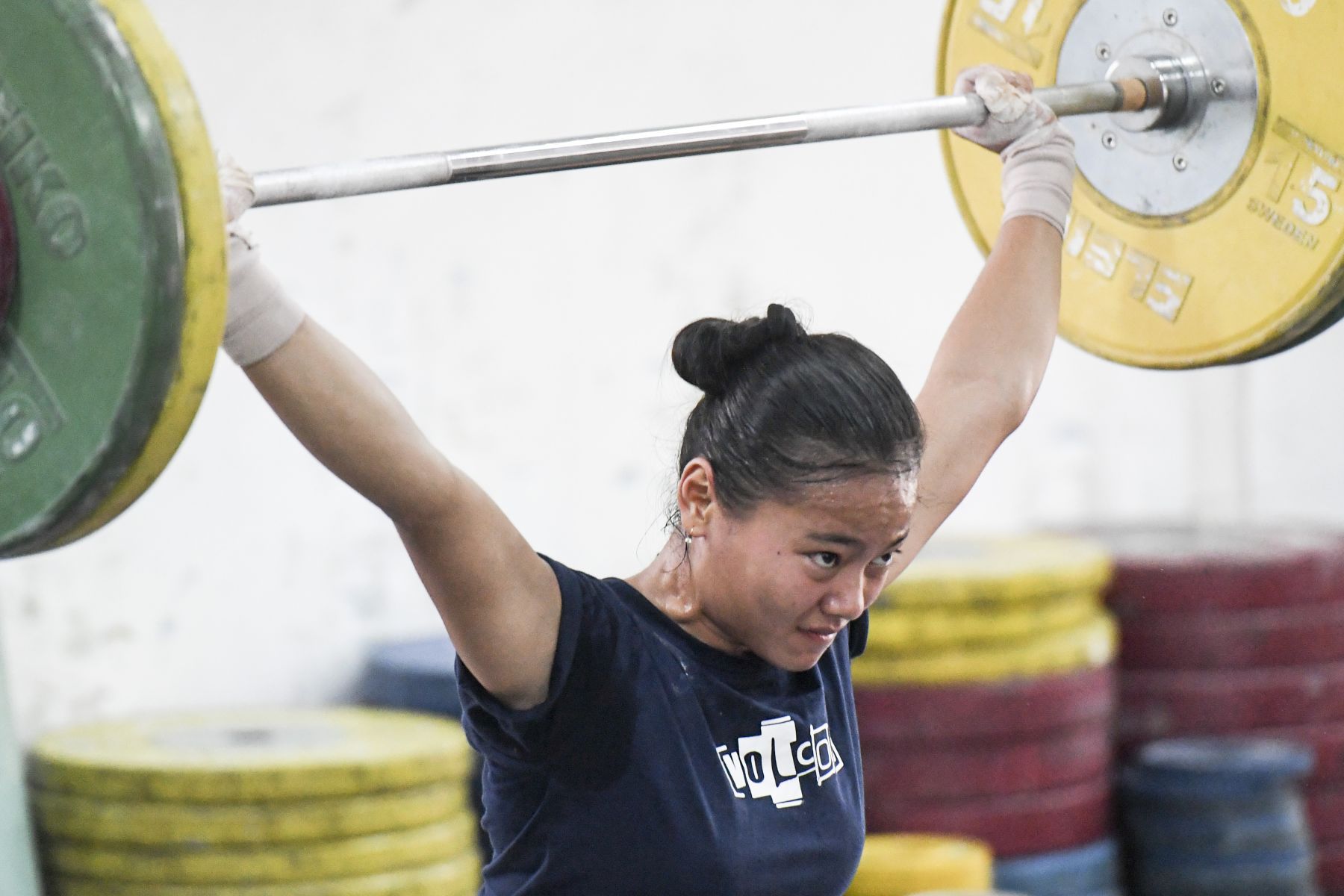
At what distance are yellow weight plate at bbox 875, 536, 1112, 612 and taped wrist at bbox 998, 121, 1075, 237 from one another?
2.05 meters

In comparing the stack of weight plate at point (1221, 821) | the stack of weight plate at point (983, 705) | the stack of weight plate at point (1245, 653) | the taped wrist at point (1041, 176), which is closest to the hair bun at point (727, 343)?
the taped wrist at point (1041, 176)

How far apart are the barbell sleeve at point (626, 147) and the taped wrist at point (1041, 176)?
5 centimetres

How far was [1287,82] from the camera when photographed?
6.57 feet

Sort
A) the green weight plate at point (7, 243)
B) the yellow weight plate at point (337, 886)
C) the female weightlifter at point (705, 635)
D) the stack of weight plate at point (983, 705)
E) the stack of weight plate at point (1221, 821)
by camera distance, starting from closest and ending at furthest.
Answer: the green weight plate at point (7, 243), the female weightlifter at point (705, 635), the yellow weight plate at point (337, 886), the stack of weight plate at point (983, 705), the stack of weight plate at point (1221, 821)

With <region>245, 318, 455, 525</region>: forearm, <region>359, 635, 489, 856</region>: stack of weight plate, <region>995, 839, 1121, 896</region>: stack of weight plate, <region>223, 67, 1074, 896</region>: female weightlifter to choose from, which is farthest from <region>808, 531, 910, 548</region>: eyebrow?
<region>995, 839, 1121, 896</region>: stack of weight plate

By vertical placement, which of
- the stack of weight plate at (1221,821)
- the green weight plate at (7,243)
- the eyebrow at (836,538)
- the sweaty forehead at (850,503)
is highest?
the green weight plate at (7,243)

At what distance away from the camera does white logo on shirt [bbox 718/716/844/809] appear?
1.59 meters

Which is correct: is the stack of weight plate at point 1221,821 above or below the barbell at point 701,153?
below

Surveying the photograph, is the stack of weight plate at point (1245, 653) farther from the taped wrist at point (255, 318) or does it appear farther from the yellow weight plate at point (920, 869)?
the taped wrist at point (255, 318)

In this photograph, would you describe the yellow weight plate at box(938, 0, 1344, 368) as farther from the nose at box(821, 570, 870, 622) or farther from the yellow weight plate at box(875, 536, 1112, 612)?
the yellow weight plate at box(875, 536, 1112, 612)

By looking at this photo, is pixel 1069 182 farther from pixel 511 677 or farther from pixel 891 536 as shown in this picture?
pixel 511 677

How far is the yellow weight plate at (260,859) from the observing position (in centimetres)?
329

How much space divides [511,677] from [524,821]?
168 mm

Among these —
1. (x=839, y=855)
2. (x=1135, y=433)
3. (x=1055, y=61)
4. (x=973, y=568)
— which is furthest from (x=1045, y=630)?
(x=839, y=855)
